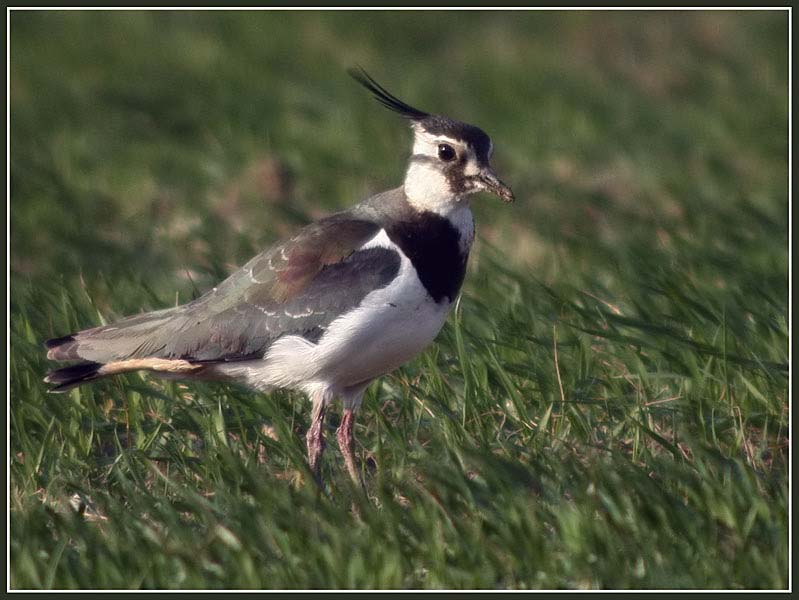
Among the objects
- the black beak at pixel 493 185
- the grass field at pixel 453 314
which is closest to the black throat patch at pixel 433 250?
the black beak at pixel 493 185

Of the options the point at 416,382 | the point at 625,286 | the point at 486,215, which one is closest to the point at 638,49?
the point at 486,215

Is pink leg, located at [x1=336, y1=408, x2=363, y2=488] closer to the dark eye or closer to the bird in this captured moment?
the bird

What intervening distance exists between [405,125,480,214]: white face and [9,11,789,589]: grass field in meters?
0.69

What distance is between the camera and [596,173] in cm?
1044

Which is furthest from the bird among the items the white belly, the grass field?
the grass field

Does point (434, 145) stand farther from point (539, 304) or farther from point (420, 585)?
point (420, 585)

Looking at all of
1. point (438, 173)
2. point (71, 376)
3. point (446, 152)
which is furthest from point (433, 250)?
point (71, 376)

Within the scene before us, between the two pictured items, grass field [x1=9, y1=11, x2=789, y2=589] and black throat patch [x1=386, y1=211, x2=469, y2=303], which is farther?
black throat patch [x1=386, y1=211, x2=469, y2=303]

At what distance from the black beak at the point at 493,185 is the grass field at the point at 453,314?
75 cm

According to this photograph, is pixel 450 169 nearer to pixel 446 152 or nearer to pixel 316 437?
pixel 446 152

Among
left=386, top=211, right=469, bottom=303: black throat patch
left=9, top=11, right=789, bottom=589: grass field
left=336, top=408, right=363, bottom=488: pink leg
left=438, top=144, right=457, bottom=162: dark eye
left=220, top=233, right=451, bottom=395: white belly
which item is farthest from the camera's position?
left=438, top=144, right=457, bottom=162: dark eye

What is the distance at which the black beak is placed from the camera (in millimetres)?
5645

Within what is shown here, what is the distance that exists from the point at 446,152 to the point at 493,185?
10.6 inches

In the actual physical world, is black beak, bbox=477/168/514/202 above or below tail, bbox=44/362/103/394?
above
